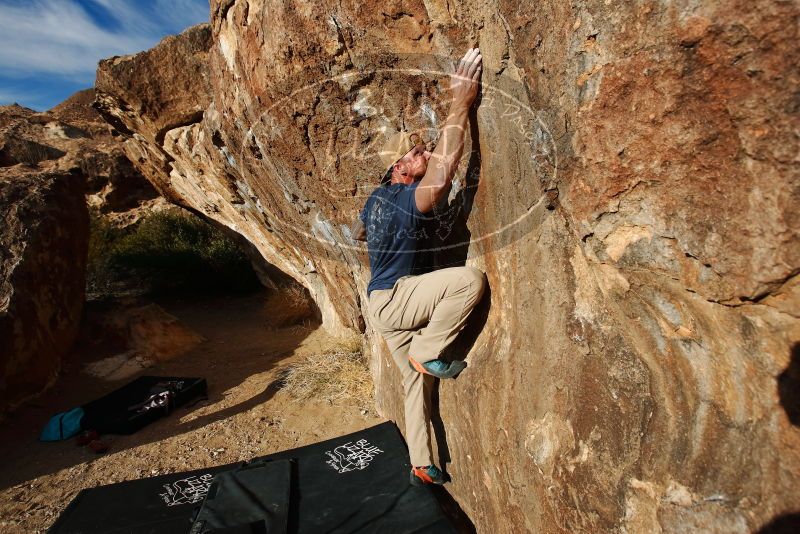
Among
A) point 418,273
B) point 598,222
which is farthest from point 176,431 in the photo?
point 598,222

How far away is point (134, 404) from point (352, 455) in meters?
2.28

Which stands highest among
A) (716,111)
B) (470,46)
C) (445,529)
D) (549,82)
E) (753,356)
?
(470,46)

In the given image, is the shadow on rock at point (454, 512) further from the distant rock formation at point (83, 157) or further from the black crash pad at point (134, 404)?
the distant rock formation at point (83, 157)

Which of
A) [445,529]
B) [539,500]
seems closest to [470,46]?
[539,500]

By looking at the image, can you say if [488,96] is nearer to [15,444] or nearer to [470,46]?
Answer: [470,46]

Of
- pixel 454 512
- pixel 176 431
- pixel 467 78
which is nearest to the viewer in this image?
pixel 467 78

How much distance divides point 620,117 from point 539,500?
141 centimetres

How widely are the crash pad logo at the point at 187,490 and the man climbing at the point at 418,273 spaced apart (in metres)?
1.30

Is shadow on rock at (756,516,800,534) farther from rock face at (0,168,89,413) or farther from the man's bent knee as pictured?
rock face at (0,168,89,413)

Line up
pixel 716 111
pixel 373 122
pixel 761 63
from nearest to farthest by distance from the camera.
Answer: pixel 761 63 → pixel 716 111 → pixel 373 122

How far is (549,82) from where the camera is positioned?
5.47 feet

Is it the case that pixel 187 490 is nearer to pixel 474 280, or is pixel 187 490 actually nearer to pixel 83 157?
pixel 474 280

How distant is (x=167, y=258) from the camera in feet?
26.5

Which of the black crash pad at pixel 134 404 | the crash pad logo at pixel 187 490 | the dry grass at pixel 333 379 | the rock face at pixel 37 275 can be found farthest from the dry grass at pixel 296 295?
the crash pad logo at pixel 187 490
